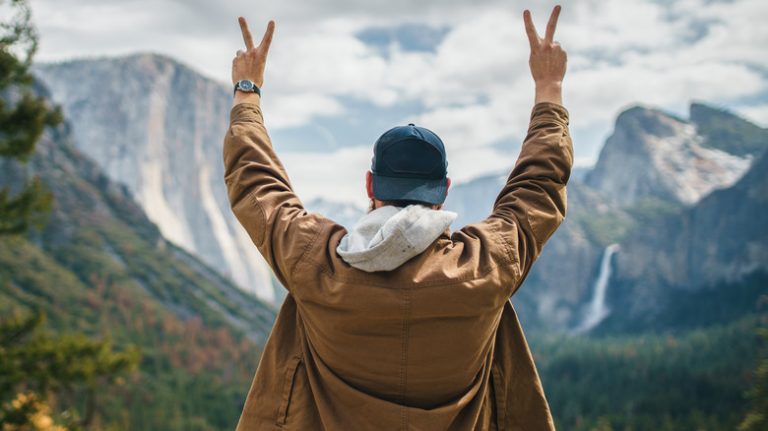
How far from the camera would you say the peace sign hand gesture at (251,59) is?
356 cm

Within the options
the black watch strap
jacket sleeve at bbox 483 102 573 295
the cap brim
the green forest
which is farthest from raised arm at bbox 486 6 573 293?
the green forest

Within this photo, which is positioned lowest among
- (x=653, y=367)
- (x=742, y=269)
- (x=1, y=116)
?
(x=653, y=367)

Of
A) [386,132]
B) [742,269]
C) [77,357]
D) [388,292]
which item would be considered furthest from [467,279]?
[742,269]

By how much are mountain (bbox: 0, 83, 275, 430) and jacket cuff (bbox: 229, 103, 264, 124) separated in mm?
80493

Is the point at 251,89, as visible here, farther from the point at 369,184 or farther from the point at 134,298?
the point at 134,298

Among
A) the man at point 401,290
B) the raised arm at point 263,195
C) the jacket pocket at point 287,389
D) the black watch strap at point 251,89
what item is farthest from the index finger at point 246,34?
the jacket pocket at point 287,389

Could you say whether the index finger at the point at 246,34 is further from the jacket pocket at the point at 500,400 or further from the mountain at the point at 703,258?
the mountain at the point at 703,258

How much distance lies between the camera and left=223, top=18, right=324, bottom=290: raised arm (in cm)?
295

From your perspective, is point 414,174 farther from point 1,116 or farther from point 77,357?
point 77,357

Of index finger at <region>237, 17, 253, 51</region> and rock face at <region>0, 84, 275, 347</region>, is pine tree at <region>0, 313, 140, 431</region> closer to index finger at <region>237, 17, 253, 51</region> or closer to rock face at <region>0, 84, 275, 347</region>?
index finger at <region>237, 17, 253, 51</region>

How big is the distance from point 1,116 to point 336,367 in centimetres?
939

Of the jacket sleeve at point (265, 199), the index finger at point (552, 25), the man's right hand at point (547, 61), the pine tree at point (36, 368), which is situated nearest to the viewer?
the jacket sleeve at point (265, 199)

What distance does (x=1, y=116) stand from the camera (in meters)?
10.4

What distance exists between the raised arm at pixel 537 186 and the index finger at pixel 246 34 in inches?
57.7
